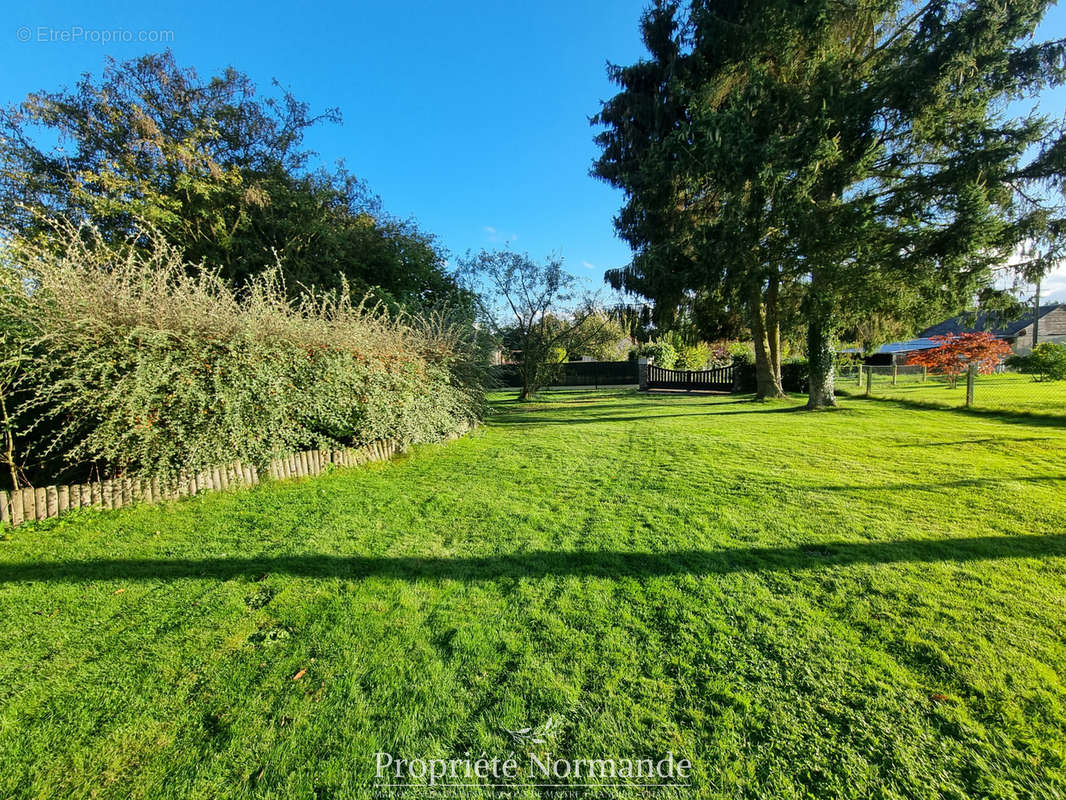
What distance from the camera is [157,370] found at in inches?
151

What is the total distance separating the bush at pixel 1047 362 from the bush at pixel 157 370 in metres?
13.5

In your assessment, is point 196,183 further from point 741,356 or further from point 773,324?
point 741,356

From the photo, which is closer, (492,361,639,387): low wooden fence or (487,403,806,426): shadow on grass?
(487,403,806,426): shadow on grass

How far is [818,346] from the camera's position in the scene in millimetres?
10125

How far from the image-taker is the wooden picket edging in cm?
349

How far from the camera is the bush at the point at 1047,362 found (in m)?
7.93

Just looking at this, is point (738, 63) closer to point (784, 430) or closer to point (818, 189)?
point (818, 189)

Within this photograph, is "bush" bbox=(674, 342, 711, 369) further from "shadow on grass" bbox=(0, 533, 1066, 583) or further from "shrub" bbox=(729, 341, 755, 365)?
"shadow on grass" bbox=(0, 533, 1066, 583)

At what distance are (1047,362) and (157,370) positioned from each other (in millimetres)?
15120

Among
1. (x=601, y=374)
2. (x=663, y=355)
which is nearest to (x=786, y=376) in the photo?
(x=663, y=355)

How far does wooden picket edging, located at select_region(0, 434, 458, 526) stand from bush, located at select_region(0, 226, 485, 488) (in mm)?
138

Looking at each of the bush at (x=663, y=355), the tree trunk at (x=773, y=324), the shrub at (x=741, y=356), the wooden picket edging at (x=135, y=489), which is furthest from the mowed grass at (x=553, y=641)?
the bush at (x=663, y=355)

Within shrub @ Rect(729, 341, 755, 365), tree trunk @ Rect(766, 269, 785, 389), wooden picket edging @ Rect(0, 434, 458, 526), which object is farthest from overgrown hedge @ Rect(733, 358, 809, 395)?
wooden picket edging @ Rect(0, 434, 458, 526)

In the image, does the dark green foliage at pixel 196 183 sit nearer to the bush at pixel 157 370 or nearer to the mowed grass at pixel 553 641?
the bush at pixel 157 370
